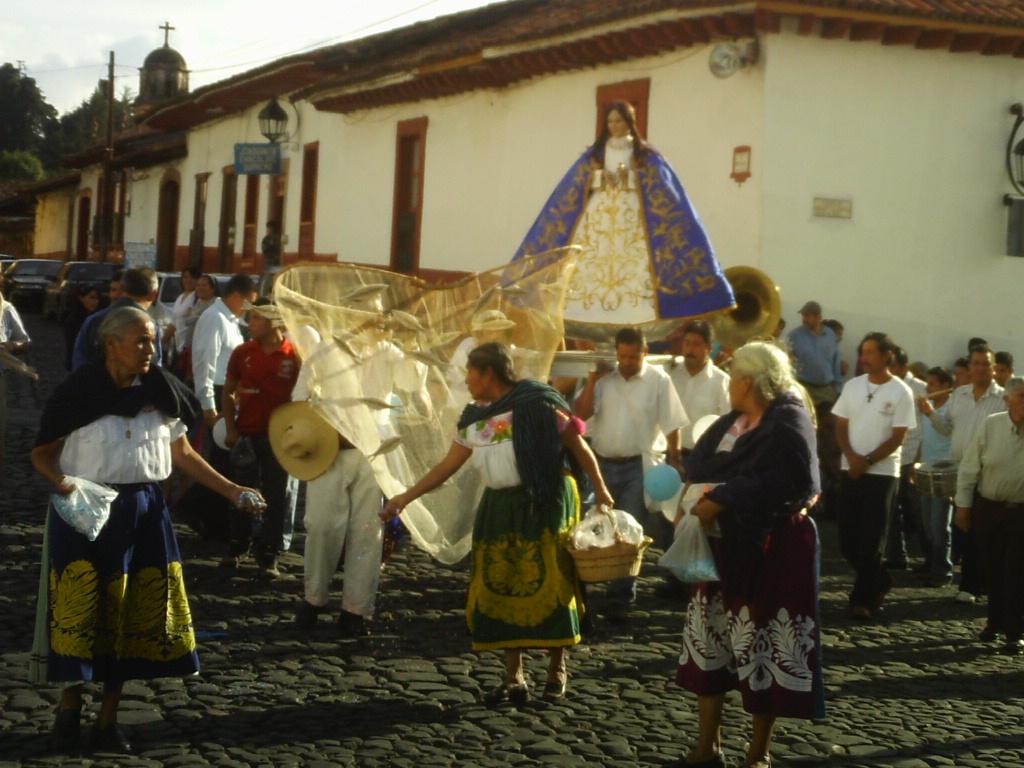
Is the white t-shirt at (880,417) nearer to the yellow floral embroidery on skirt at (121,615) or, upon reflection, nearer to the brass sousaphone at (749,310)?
the brass sousaphone at (749,310)

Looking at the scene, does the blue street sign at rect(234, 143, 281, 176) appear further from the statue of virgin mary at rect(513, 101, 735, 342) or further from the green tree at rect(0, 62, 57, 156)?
the green tree at rect(0, 62, 57, 156)

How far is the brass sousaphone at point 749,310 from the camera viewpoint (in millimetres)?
12558

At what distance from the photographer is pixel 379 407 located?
888cm

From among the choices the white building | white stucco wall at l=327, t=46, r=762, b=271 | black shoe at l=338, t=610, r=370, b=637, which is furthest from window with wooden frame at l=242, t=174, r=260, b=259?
black shoe at l=338, t=610, r=370, b=637

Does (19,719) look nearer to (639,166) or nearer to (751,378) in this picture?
(751,378)

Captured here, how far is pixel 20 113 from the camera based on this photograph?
353 feet

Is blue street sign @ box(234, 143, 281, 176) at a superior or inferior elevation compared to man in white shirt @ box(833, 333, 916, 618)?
superior

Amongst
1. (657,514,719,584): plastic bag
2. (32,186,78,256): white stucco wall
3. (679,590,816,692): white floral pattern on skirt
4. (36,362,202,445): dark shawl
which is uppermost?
(32,186,78,256): white stucco wall

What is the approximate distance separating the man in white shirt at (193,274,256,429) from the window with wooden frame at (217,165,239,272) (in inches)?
876

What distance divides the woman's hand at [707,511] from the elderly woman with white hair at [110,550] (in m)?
2.07

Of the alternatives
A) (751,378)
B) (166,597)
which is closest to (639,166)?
(751,378)

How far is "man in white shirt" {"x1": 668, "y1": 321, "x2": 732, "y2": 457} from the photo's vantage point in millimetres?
10820

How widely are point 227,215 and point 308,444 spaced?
84.9 feet

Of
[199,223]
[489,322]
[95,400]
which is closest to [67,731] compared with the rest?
[95,400]
